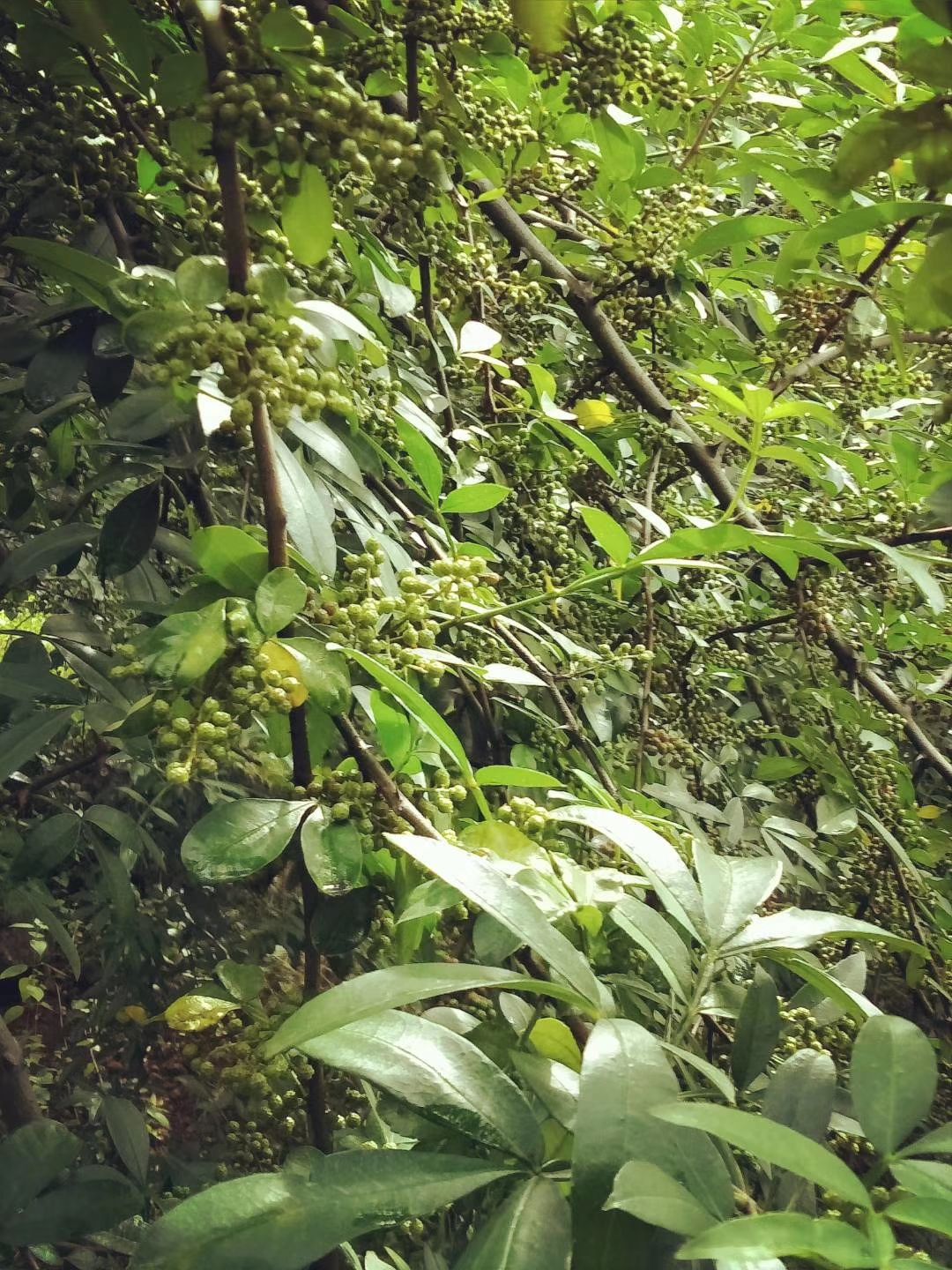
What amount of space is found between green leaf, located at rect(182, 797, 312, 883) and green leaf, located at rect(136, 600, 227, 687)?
95 millimetres

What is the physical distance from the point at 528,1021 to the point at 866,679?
3.39ft

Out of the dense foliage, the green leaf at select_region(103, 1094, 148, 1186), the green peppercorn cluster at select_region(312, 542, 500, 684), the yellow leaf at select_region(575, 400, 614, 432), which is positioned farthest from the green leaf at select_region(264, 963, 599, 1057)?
the yellow leaf at select_region(575, 400, 614, 432)

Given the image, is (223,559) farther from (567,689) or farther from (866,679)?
(866,679)

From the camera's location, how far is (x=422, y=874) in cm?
67

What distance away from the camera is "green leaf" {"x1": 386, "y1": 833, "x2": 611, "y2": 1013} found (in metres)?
0.47

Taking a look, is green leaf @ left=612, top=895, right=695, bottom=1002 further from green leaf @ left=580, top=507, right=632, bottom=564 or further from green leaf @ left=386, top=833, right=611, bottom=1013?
green leaf @ left=580, top=507, right=632, bottom=564

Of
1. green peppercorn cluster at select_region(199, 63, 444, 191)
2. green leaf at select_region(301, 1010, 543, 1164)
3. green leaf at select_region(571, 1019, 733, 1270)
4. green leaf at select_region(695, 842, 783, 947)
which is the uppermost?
green peppercorn cluster at select_region(199, 63, 444, 191)

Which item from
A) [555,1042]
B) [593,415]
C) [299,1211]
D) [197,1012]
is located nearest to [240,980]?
[197,1012]

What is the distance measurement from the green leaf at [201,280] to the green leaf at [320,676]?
0.65 ft

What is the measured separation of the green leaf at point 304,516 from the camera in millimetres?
681

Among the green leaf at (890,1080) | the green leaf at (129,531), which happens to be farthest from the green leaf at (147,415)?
the green leaf at (890,1080)

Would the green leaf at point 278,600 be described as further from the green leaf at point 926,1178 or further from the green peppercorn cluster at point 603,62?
the green peppercorn cluster at point 603,62

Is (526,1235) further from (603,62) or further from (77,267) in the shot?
(603,62)

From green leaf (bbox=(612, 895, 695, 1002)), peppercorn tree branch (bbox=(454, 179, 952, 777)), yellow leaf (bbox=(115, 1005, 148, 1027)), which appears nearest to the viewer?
green leaf (bbox=(612, 895, 695, 1002))
